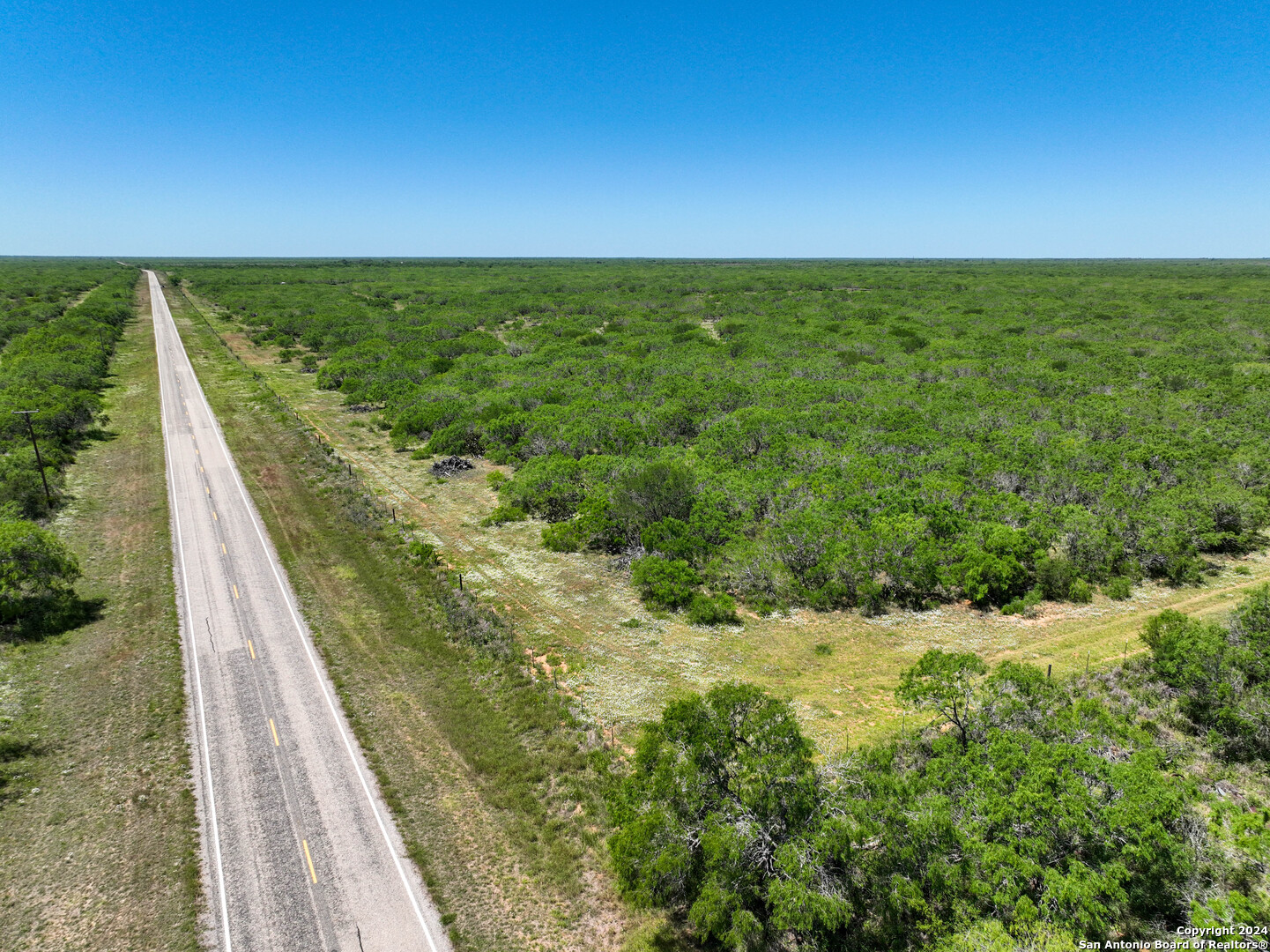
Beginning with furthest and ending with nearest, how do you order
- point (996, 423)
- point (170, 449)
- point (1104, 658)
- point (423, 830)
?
point (170, 449) → point (996, 423) → point (1104, 658) → point (423, 830)

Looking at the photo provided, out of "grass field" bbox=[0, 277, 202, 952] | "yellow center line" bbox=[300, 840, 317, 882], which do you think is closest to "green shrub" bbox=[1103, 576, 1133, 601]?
"yellow center line" bbox=[300, 840, 317, 882]

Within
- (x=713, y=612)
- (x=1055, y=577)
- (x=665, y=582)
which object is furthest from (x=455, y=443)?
(x=1055, y=577)

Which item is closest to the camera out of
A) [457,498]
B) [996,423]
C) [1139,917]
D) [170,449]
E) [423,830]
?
[1139,917]

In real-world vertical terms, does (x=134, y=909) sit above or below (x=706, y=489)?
below

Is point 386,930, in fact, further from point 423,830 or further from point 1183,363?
point 1183,363

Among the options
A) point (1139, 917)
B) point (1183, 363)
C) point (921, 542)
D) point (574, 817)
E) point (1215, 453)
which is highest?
point (1183, 363)

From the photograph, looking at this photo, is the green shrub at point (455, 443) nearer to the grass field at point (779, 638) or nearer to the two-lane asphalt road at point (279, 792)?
the grass field at point (779, 638)

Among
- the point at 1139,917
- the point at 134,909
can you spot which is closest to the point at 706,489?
the point at 1139,917
